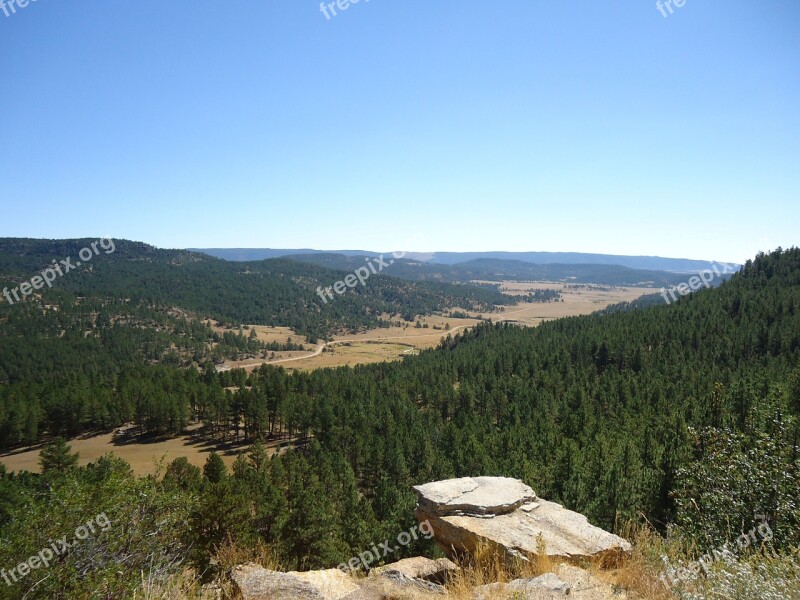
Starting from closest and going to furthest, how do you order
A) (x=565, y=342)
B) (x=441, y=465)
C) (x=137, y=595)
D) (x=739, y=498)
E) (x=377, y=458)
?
(x=137, y=595) → (x=739, y=498) → (x=441, y=465) → (x=377, y=458) → (x=565, y=342)

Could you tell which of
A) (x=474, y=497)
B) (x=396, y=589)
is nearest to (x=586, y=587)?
(x=396, y=589)

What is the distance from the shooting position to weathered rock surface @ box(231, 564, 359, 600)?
36.9 ft

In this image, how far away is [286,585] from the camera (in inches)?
464

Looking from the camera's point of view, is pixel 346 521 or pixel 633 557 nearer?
pixel 633 557

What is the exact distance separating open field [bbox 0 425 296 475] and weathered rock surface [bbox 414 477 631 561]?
71.2 m

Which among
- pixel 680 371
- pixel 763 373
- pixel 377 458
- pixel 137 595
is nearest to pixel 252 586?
pixel 137 595

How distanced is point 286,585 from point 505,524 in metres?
7.60

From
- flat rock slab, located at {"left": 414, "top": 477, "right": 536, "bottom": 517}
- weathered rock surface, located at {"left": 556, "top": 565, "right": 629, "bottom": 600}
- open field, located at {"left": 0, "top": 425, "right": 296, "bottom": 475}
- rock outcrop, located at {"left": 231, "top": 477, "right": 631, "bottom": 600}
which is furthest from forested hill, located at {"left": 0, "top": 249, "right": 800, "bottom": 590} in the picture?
flat rock slab, located at {"left": 414, "top": 477, "right": 536, "bottom": 517}

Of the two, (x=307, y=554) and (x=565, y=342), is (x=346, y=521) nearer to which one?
(x=307, y=554)

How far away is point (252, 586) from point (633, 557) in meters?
10.8

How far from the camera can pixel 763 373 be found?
250 feet

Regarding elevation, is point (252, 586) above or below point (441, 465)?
above

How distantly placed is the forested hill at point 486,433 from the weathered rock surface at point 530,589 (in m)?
4.35

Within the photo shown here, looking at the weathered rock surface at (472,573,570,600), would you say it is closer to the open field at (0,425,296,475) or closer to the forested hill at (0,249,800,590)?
the forested hill at (0,249,800,590)
